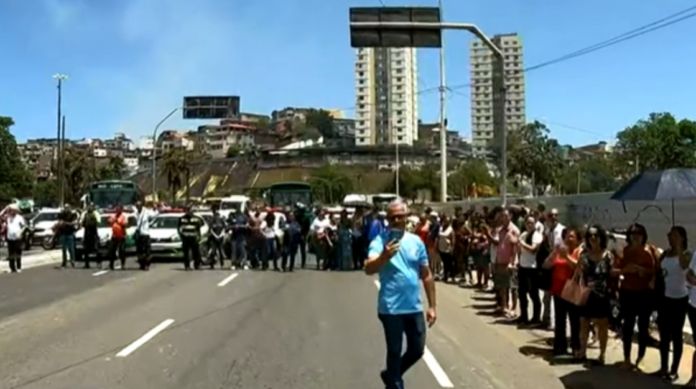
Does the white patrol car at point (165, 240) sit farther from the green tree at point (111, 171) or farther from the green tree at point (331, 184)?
the green tree at point (331, 184)

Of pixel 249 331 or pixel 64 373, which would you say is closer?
pixel 64 373

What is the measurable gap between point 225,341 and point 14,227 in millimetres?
14515

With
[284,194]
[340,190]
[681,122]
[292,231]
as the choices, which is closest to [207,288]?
[292,231]

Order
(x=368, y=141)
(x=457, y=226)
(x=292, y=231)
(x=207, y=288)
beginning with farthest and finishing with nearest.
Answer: (x=368, y=141), (x=292, y=231), (x=457, y=226), (x=207, y=288)

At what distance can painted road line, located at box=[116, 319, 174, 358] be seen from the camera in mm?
11711

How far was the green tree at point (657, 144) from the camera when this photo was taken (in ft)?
265

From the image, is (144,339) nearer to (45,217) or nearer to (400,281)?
(400,281)

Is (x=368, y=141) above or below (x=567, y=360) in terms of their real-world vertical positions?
above

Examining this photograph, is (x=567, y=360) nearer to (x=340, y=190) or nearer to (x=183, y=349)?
(x=183, y=349)

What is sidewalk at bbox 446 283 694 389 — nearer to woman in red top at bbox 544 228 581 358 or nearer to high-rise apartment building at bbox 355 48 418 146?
woman in red top at bbox 544 228 581 358

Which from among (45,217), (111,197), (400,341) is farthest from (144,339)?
(111,197)

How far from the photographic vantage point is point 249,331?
13883mm

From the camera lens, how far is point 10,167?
3974 inches

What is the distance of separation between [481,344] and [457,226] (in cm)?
1120
